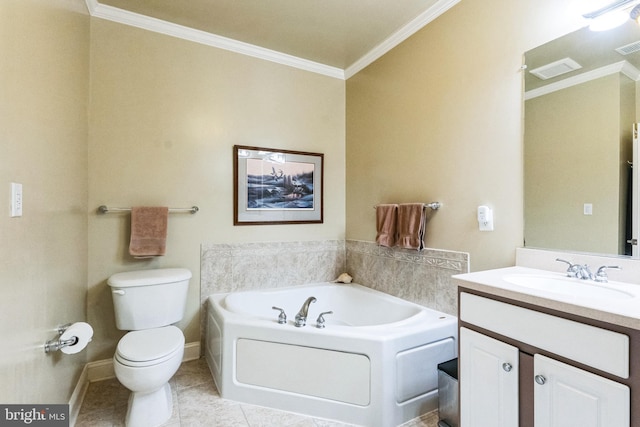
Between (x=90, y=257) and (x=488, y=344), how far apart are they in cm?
249

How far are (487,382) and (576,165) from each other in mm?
1115

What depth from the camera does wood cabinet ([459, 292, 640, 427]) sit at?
92cm

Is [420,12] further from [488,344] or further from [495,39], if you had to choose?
[488,344]

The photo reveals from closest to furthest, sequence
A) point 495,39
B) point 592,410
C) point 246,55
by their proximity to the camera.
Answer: point 592,410 → point 495,39 → point 246,55

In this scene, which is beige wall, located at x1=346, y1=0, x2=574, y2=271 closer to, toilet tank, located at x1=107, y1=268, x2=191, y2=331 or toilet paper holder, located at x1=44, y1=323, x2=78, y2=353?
toilet tank, located at x1=107, y1=268, x2=191, y2=331

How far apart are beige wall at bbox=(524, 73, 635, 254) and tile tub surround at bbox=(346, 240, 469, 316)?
0.54 metres

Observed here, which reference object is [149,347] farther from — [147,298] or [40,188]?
[40,188]

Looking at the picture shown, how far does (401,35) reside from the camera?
2.47 m

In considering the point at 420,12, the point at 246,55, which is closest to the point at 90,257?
the point at 246,55

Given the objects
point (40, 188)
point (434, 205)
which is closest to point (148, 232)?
point (40, 188)

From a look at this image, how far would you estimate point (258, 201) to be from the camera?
274 cm

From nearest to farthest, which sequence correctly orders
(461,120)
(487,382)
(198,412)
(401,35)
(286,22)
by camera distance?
1. (487,382)
2. (198,412)
3. (461,120)
4. (286,22)
5. (401,35)

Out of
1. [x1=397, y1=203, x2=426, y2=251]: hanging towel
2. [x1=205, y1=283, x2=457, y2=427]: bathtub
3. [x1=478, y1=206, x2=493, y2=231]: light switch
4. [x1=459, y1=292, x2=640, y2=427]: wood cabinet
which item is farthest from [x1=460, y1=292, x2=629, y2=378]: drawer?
[x1=397, y1=203, x2=426, y2=251]: hanging towel

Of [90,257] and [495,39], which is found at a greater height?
[495,39]
